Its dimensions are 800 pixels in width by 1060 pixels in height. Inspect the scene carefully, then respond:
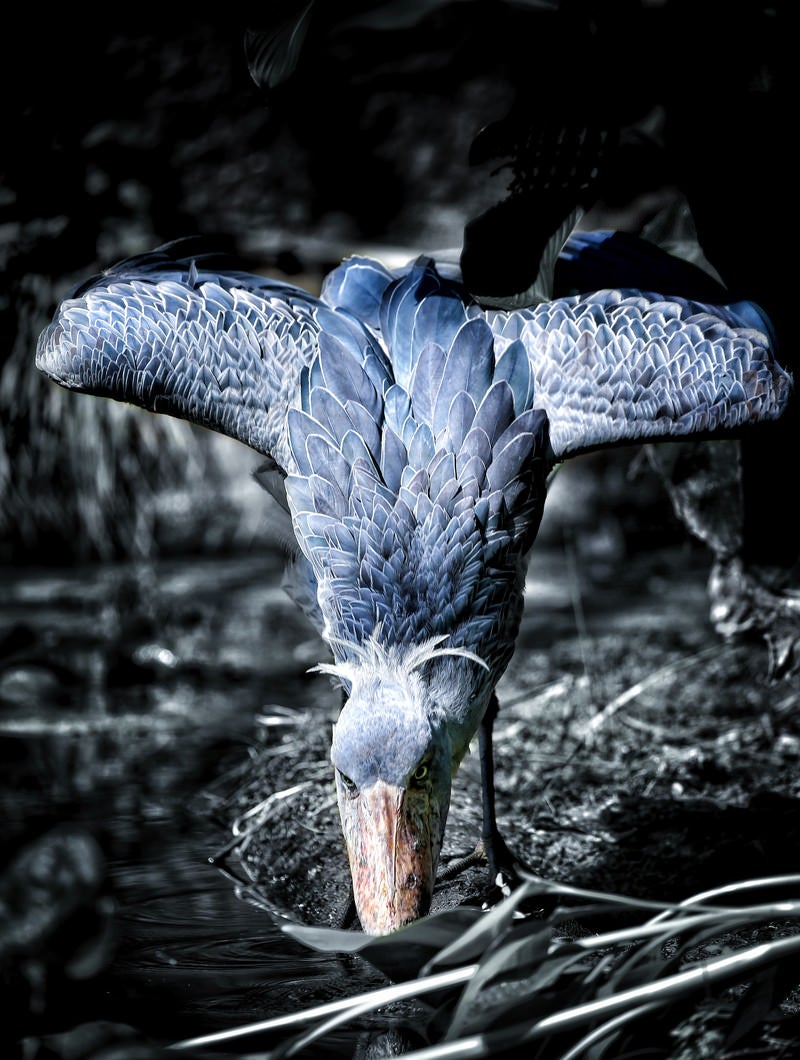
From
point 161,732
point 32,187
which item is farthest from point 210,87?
point 161,732

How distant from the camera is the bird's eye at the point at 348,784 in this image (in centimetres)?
241

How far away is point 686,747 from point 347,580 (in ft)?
4.96

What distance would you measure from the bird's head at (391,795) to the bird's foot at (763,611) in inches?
57.7

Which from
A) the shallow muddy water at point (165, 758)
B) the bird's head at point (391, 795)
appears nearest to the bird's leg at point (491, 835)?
the shallow muddy water at point (165, 758)

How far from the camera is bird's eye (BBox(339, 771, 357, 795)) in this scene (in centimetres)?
241

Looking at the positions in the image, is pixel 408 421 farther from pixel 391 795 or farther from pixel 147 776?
pixel 147 776

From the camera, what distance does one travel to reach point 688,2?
9.74 feet

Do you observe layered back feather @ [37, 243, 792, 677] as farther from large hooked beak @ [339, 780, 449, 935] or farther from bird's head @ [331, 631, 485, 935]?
large hooked beak @ [339, 780, 449, 935]

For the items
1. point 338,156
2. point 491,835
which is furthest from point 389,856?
point 338,156

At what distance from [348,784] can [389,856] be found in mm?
162

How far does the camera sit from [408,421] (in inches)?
110

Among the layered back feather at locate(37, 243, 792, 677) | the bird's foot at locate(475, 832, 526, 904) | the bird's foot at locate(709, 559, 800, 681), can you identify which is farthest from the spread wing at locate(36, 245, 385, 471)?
the bird's foot at locate(709, 559, 800, 681)

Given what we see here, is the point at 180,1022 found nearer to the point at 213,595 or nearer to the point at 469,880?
the point at 469,880

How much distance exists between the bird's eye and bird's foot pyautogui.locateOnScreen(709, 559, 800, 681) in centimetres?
166
